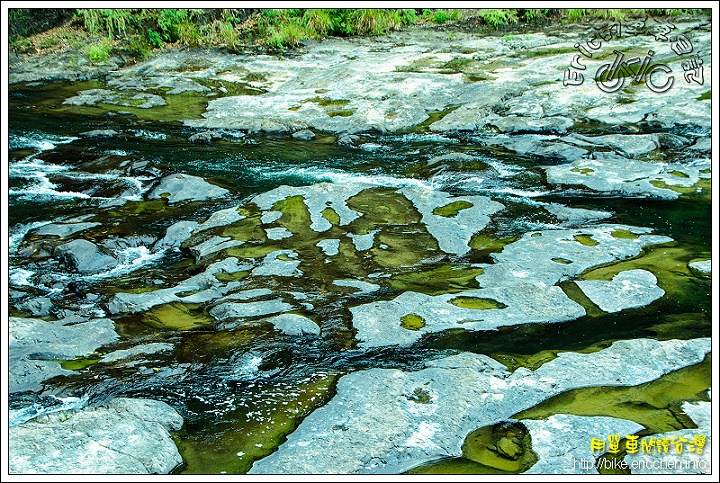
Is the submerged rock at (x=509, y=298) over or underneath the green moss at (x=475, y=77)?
underneath

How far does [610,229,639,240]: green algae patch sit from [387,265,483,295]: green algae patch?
1779 mm

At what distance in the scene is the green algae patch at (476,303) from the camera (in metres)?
5.24

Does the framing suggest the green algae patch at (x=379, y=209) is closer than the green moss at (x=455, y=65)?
Yes

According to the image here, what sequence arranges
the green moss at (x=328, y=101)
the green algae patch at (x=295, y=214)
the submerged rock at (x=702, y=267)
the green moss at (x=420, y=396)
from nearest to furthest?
the green moss at (x=420, y=396), the submerged rock at (x=702, y=267), the green algae patch at (x=295, y=214), the green moss at (x=328, y=101)

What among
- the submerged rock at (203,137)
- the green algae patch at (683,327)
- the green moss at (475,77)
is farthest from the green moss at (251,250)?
the green moss at (475,77)

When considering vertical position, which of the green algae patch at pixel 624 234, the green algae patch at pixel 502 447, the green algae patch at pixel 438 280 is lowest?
the green algae patch at pixel 624 234

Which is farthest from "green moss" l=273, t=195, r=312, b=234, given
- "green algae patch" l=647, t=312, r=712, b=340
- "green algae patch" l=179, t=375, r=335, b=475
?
"green algae patch" l=647, t=312, r=712, b=340

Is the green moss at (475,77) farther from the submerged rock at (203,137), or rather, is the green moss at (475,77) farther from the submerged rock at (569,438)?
the submerged rock at (569,438)

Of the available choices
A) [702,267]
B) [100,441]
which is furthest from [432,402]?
[702,267]

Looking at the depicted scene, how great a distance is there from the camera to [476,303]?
5309mm

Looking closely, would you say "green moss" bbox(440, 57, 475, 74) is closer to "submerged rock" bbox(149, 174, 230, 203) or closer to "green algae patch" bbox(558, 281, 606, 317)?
"submerged rock" bbox(149, 174, 230, 203)

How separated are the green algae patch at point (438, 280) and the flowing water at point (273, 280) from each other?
2 centimetres

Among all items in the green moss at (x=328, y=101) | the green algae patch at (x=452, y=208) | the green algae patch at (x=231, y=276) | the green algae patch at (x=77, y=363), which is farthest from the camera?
→ the green moss at (x=328, y=101)

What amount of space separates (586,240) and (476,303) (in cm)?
187
